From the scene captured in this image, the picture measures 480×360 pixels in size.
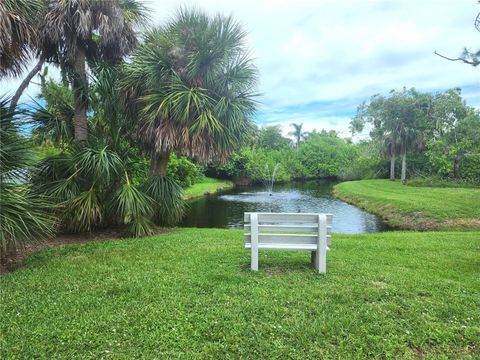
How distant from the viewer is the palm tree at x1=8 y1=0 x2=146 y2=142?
7039 millimetres

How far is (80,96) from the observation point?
756cm

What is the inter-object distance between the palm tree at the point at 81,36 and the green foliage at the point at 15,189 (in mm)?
2902

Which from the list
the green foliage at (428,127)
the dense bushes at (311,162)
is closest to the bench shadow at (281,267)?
the green foliage at (428,127)

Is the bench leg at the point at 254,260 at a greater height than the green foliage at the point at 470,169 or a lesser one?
lesser

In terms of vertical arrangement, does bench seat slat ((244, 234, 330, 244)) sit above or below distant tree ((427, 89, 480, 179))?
below

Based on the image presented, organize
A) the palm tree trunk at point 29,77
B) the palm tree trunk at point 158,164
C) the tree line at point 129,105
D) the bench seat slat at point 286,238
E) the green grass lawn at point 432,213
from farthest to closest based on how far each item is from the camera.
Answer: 1. the green grass lawn at point 432,213
2. the palm tree trunk at point 158,164
3. the palm tree trunk at point 29,77
4. the tree line at point 129,105
5. the bench seat slat at point 286,238

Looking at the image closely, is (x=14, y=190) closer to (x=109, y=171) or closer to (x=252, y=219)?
(x=109, y=171)

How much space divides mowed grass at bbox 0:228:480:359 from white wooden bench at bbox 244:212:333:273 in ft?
1.12

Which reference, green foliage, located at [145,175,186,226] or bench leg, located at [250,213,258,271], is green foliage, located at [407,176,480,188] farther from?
bench leg, located at [250,213,258,271]

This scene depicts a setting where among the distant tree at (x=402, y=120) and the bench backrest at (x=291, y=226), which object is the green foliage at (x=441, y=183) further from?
the bench backrest at (x=291, y=226)

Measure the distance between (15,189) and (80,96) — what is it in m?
3.90

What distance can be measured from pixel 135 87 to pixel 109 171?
246 centimetres

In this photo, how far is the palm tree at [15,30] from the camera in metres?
4.36

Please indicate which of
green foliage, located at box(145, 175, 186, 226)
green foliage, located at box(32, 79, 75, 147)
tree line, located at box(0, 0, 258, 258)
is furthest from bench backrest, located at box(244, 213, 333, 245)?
green foliage, located at box(32, 79, 75, 147)
